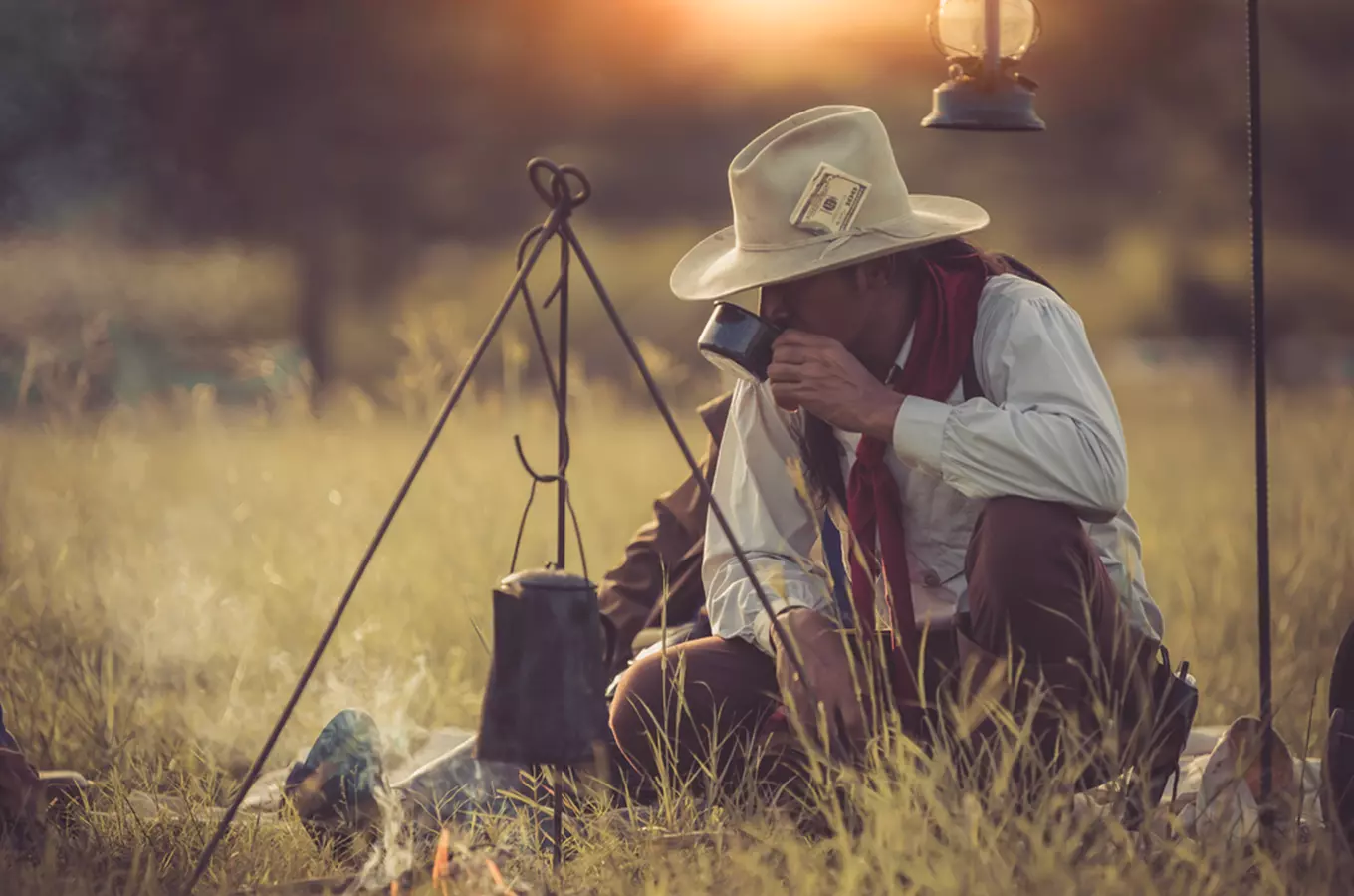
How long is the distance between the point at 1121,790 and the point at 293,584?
3329 mm

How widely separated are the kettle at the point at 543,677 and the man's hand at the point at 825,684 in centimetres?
51

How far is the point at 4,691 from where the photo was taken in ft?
13.4

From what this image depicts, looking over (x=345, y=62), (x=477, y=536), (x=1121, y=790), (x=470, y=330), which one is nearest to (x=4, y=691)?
(x=477, y=536)

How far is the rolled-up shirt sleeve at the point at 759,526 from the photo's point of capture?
3.31 meters

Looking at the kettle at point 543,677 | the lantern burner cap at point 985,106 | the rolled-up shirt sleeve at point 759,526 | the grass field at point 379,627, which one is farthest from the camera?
the lantern burner cap at point 985,106

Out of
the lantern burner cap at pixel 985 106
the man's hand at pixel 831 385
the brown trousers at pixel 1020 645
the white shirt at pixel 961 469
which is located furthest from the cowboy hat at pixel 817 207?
the brown trousers at pixel 1020 645

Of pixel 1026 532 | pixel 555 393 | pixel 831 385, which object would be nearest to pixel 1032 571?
pixel 1026 532

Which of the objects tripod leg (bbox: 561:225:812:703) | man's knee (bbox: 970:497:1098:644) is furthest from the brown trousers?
tripod leg (bbox: 561:225:812:703)

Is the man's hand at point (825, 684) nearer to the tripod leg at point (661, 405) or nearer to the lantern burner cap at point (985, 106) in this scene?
the tripod leg at point (661, 405)

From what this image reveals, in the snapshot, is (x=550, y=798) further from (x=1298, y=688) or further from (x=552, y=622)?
(x=1298, y=688)

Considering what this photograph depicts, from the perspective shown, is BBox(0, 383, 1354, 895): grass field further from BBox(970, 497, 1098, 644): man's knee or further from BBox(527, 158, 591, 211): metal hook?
BBox(527, 158, 591, 211): metal hook

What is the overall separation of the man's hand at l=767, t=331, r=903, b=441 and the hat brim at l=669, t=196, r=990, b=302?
0.47 feet

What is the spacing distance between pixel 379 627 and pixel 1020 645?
99.2 inches

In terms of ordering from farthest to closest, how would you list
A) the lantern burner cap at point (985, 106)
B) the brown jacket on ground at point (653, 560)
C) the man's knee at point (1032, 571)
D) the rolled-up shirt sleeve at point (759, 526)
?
the brown jacket on ground at point (653, 560)
the lantern burner cap at point (985, 106)
the rolled-up shirt sleeve at point (759, 526)
the man's knee at point (1032, 571)
